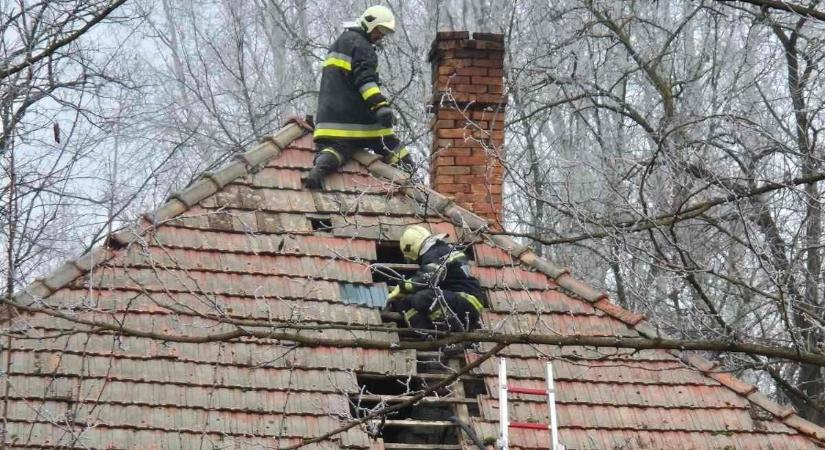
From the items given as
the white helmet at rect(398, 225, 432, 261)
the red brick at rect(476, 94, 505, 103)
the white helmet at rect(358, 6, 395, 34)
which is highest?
the white helmet at rect(358, 6, 395, 34)

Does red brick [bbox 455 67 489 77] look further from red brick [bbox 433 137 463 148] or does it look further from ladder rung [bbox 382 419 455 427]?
ladder rung [bbox 382 419 455 427]

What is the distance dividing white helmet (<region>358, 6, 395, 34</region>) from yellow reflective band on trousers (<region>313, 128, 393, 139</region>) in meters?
0.79

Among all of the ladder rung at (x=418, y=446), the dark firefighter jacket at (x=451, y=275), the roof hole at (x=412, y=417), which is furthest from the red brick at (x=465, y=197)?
the ladder rung at (x=418, y=446)

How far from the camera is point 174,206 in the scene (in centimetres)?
1041

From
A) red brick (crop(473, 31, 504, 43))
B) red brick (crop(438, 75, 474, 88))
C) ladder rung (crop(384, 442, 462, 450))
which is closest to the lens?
ladder rung (crop(384, 442, 462, 450))

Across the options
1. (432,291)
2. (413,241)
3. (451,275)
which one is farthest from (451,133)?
(432,291)

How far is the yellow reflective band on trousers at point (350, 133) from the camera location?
11094 millimetres

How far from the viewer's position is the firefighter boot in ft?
35.8

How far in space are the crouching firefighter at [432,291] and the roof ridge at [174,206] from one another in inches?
59.7

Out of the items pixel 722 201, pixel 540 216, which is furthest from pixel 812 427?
pixel 540 216

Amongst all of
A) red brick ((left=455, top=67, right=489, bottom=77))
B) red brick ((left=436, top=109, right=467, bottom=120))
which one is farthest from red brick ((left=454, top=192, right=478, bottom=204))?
red brick ((left=455, top=67, right=489, bottom=77))

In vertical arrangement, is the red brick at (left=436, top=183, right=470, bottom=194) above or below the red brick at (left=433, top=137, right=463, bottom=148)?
below

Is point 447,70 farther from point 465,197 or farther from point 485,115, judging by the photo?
point 465,197

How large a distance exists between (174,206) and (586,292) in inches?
122
